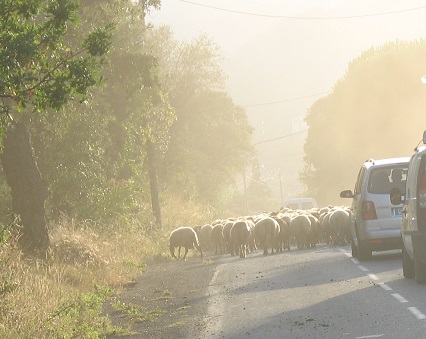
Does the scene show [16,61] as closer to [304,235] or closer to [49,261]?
[49,261]

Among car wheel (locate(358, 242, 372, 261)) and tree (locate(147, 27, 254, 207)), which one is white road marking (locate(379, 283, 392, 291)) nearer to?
car wheel (locate(358, 242, 372, 261))

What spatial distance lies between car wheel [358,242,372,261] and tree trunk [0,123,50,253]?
6.60 metres

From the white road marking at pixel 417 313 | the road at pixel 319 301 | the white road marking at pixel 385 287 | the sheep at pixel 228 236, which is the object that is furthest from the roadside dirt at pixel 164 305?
the sheep at pixel 228 236

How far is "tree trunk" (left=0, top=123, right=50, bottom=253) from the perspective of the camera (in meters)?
23.5

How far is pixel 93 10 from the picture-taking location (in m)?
27.0

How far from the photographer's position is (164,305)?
1870 cm

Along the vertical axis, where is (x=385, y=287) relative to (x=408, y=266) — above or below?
below

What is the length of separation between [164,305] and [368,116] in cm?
6303

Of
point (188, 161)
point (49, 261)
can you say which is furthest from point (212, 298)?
point (188, 161)

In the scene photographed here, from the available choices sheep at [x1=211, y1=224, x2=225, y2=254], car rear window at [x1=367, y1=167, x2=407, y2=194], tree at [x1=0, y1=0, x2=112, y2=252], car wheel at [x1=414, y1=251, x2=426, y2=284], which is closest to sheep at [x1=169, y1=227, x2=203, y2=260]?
sheep at [x1=211, y1=224, x2=225, y2=254]

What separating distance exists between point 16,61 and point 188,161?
54419 millimetres

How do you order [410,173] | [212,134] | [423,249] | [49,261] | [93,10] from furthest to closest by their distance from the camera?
[212,134]
[93,10]
[49,261]
[410,173]
[423,249]

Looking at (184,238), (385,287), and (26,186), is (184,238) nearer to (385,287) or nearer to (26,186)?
(26,186)

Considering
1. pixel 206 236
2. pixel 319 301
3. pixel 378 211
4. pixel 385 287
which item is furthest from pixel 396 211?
pixel 206 236
